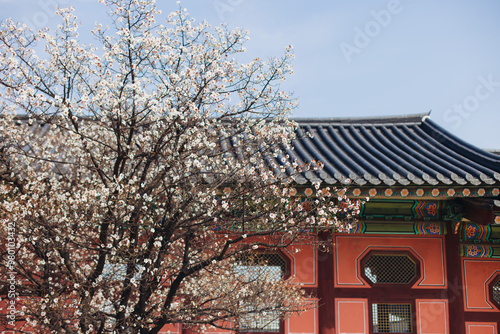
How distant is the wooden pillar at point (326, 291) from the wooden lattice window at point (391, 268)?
2.28 ft

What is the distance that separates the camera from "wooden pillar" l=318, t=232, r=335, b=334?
844 cm

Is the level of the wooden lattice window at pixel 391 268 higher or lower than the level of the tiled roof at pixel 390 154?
lower

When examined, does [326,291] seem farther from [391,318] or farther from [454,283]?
[454,283]

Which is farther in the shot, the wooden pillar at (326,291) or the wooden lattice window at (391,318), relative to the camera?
the wooden lattice window at (391,318)

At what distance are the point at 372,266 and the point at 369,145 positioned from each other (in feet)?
8.50

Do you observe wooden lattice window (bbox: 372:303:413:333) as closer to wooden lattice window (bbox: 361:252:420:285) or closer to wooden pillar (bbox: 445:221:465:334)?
wooden lattice window (bbox: 361:252:420:285)

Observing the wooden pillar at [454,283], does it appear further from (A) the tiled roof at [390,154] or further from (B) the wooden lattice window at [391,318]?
(A) the tiled roof at [390,154]

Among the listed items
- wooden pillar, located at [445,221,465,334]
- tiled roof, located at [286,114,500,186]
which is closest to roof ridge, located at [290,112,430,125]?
tiled roof, located at [286,114,500,186]

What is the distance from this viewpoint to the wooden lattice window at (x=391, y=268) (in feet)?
29.2

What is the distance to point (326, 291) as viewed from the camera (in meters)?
A: 8.56

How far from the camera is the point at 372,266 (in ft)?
29.3

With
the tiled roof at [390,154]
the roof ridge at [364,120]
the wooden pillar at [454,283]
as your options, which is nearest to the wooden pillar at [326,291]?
the tiled roof at [390,154]

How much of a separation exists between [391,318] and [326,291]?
1219mm

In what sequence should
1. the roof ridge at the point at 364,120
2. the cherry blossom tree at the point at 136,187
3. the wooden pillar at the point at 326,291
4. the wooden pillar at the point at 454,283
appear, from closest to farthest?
the cherry blossom tree at the point at 136,187 → the wooden pillar at the point at 326,291 → the wooden pillar at the point at 454,283 → the roof ridge at the point at 364,120
